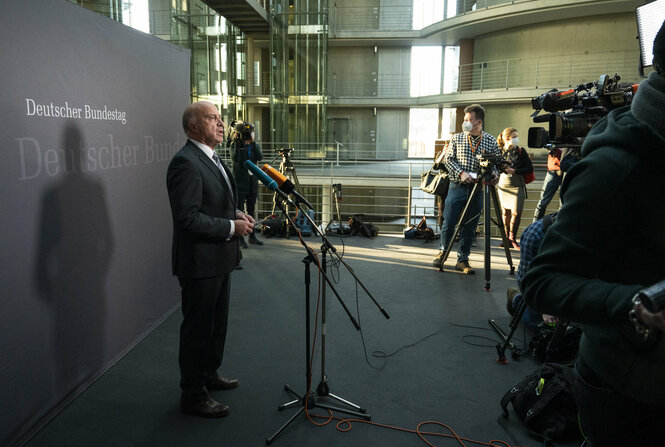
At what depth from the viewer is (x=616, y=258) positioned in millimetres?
855

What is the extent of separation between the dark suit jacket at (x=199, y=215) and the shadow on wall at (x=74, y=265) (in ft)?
1.92

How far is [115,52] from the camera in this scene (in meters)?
2.72

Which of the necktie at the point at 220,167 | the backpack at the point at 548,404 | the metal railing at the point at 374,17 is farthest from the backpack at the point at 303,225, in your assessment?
the metal railing at the point at 374,17

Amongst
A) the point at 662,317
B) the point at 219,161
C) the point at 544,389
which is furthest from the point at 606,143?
the point at 219,161

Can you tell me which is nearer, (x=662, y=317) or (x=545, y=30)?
(x=662, y=317)

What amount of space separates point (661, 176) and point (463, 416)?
6.21 feet

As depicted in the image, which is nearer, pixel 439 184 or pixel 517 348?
pixel 517 348

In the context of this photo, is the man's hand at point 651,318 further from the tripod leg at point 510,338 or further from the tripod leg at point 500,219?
the tripod leg at point 500,219

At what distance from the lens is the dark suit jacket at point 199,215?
2.13 metres

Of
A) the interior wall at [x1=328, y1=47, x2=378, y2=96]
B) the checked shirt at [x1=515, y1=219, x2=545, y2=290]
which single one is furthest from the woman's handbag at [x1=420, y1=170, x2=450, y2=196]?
the interior wall at [x1=328, y1=47, x2=378, y2=96]

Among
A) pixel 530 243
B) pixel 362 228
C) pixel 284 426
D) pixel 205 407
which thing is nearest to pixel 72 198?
pixel 205 407

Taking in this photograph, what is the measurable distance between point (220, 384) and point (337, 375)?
2.27ft

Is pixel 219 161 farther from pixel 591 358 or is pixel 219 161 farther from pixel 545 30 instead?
pixel 545 30

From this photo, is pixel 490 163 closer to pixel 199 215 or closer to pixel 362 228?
pixel 362 228
